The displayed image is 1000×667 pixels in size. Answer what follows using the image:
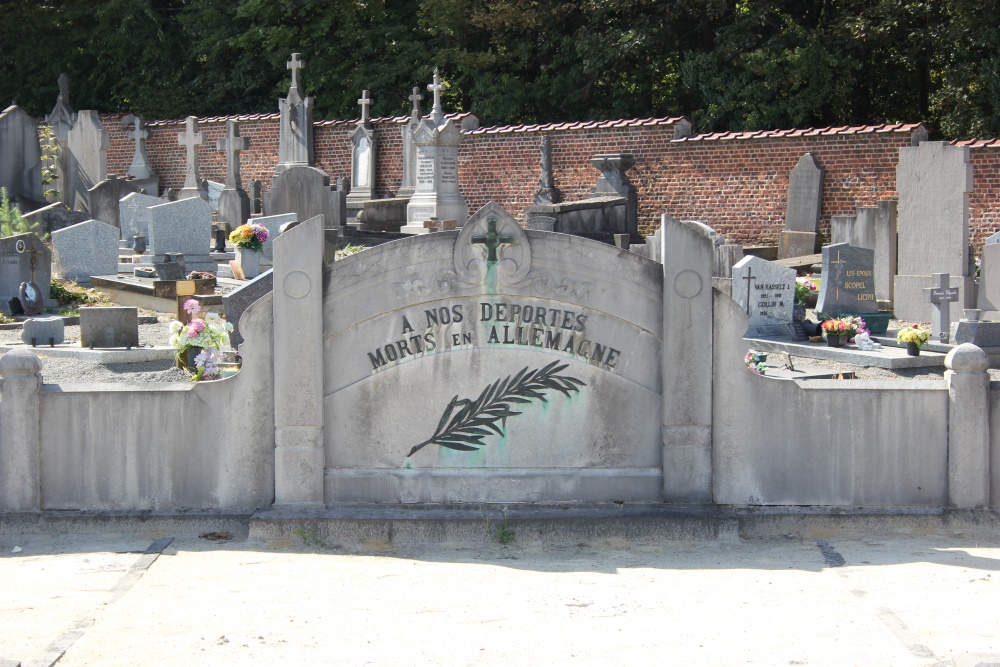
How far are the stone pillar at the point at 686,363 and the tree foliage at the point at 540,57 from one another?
17801mm

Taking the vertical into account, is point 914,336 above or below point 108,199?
below

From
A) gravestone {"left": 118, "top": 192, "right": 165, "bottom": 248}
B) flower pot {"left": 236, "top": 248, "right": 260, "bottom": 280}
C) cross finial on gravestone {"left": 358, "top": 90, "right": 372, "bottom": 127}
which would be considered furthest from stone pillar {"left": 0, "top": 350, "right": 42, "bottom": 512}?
cross finial on gravestone {"left": 358, "top": 90, "right": 372, "bottom": 127}

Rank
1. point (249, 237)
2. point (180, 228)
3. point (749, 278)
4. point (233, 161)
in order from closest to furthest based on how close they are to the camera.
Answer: point (749, 278)
point (249, 237)
point (180, 228)
point (233, 161)

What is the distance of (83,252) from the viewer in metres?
16.7

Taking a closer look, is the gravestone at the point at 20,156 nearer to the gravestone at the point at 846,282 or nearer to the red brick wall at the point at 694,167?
the red brick wall at the point at 694,167

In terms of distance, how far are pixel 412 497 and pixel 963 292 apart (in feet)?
34.5

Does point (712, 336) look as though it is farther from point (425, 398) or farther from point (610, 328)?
point (425, 398)

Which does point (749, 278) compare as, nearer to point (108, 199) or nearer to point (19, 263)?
Answer: point (19, 263)

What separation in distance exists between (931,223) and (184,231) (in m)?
10.5

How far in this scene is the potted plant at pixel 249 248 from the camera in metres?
16.3

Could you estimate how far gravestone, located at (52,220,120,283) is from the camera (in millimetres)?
16656

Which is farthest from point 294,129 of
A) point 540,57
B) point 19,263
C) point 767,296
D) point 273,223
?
point 767,296

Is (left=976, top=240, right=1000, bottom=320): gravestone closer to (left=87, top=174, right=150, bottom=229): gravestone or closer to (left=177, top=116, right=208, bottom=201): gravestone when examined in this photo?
(left=87, top=174, right=150, bottom=229): gravestone

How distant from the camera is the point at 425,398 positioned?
619 centimetres
